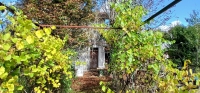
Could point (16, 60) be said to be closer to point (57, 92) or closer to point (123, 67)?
point (123, 67)

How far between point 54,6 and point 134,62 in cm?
906

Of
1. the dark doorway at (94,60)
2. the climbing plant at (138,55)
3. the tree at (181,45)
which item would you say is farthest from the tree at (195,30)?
A: the climbing plant at (138,55)

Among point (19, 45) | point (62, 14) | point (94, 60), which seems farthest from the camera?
point (94, 60)

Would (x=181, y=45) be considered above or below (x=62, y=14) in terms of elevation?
below

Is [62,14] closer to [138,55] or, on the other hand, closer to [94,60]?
[94,60]

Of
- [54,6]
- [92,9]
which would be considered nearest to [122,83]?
[54,6]

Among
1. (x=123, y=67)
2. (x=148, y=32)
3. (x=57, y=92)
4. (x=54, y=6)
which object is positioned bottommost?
(x=57, y=92)

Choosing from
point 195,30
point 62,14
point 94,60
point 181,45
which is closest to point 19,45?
point 62,14

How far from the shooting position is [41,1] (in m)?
12.1

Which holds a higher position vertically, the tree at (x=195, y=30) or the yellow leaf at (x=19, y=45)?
the tree at (x=195, y=30)

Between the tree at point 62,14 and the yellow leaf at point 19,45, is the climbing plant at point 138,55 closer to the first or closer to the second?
the yellow leaf at point 19,45

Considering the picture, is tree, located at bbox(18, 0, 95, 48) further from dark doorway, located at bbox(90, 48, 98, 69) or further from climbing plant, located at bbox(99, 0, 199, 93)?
climbing plant, located at bbox(99, 0, 199, 93)

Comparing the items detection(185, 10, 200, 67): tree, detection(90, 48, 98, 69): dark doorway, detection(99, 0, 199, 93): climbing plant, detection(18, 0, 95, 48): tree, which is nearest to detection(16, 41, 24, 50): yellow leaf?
detection(99, 0, 199, 93): climbing plant

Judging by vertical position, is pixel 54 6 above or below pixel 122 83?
above
